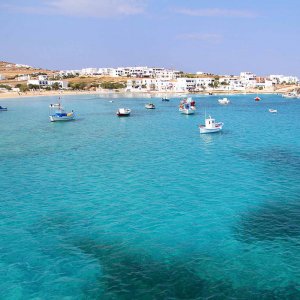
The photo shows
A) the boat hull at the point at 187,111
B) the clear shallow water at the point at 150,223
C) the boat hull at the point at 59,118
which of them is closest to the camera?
the clear shallow water at the point at 150,223

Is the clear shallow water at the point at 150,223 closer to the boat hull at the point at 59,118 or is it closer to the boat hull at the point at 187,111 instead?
the boat hull at the point at 59,118

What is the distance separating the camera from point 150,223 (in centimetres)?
2778

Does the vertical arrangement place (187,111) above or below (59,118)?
above

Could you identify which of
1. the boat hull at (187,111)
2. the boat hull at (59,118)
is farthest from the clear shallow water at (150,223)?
the boat hull at (187,111)

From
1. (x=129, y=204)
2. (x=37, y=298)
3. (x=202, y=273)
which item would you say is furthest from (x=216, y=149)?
(x=37, y=298)

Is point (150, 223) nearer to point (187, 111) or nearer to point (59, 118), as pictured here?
point (59, 118)

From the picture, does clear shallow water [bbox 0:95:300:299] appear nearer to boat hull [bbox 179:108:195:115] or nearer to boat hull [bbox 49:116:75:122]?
boat hull [bbox 49:116:75:122]

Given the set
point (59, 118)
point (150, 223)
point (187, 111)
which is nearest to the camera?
point (150, 223)

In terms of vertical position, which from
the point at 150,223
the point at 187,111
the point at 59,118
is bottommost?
the point at 150,223

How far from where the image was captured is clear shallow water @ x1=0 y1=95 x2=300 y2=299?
19.8m

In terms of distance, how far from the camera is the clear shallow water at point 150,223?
Answer: 65.0ft

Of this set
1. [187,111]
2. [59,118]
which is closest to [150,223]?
[59,118]

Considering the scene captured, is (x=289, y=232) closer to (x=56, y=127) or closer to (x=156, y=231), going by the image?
(x=156, y=231)

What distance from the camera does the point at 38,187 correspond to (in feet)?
122
